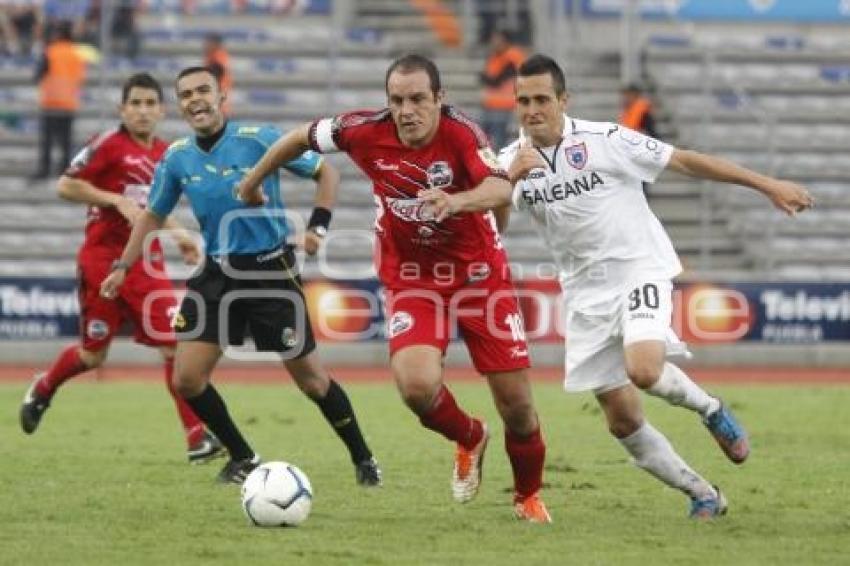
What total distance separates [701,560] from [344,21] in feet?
68.3

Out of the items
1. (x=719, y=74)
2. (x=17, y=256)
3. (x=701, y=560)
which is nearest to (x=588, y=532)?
(x=701, y=560)

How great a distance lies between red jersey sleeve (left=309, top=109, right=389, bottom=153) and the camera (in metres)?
10.4

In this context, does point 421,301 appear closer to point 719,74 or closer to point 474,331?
point 474,331

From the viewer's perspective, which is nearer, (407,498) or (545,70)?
(545,70)

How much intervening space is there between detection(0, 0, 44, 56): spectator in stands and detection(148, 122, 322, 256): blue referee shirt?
16.6 m

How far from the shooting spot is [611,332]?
10.4m

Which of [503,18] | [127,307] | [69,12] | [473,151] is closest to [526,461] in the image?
[473,151]

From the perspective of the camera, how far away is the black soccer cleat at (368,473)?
11.9m

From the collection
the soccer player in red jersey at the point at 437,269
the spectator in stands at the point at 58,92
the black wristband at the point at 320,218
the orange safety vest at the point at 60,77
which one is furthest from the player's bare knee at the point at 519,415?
the orange safety vest at the point at 60,77

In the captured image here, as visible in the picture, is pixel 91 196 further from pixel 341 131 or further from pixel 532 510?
pixel 532 510

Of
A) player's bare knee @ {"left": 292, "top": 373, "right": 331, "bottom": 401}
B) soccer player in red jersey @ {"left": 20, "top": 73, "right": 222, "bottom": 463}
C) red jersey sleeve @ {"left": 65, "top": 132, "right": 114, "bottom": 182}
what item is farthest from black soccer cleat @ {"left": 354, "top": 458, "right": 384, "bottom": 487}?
red jersey sleeve @ {"left": 65, "top": 132, "right": 114, "bottom": 182}

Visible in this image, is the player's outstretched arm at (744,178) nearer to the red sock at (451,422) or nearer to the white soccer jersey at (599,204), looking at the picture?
the white soccer jersey at (599,204)

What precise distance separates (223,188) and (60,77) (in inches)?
564

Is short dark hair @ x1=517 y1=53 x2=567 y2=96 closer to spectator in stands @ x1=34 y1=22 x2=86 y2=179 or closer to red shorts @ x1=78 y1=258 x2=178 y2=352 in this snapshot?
red shorts @ x1=78 y1=258 x2=178 y2=352
